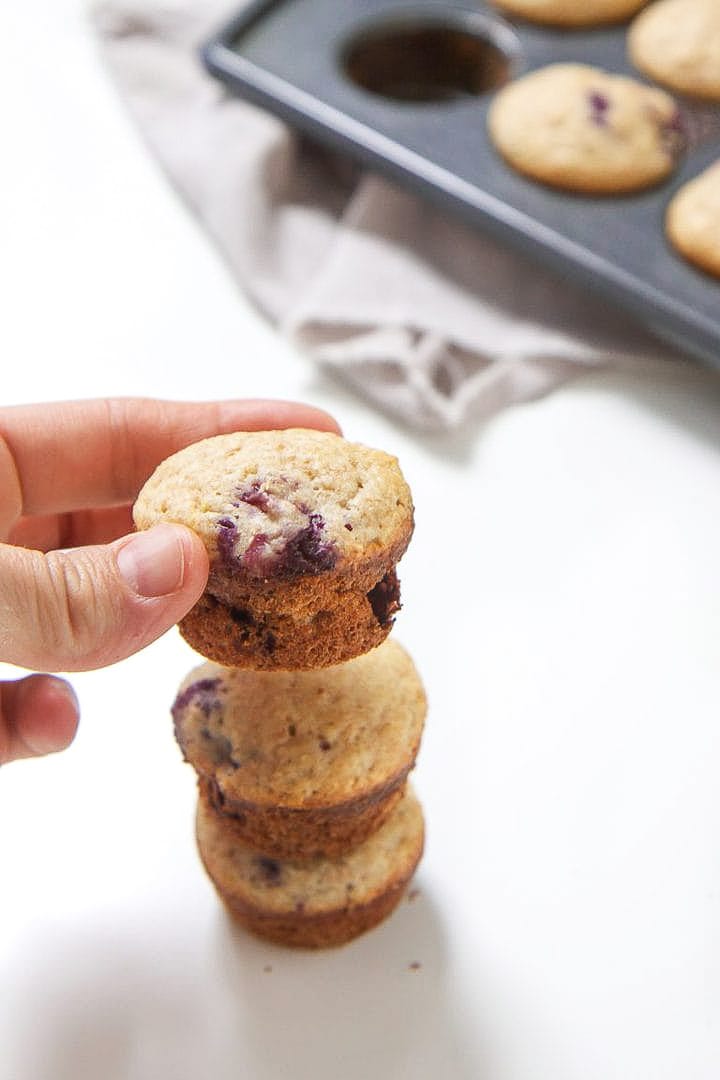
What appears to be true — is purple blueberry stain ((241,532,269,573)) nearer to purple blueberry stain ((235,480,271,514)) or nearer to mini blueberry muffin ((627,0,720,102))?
purple blueberry stain ((235,480,271,514))

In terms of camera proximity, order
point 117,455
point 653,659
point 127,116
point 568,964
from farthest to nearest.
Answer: point 127,116
point 653,659
point 117,455
point 568,964

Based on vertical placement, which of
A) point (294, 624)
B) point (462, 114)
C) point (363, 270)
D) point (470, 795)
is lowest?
point (470, 795)

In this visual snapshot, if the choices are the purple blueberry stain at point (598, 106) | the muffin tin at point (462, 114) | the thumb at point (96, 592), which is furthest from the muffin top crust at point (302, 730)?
the purple blueberry stain at point (598, 106)

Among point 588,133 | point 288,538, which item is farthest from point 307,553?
point 588,133

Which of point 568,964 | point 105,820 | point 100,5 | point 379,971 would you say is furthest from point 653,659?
point 100,5

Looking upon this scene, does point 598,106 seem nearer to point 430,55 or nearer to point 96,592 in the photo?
point 430,55

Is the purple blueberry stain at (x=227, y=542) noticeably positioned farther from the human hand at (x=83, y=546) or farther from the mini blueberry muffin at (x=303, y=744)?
the mini blueberry muffin at (x=303, y=744)

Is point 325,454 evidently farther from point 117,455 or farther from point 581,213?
point 581,213
